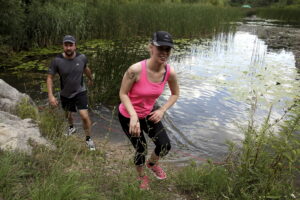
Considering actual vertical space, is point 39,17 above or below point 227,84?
above

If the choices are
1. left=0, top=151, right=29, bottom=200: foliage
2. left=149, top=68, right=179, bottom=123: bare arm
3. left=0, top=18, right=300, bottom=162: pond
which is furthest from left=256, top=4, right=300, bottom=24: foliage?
left=0, top=151, right=29, bottom=200: foliage

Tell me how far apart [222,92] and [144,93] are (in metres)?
4.95

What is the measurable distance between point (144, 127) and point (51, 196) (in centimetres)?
104

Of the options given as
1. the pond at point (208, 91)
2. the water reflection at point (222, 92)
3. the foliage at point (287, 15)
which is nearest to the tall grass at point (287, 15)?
the foliage at point (287, 15)

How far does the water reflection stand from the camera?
494 centimetres

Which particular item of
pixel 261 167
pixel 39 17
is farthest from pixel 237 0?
pixel 261 167

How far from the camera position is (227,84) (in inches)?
300

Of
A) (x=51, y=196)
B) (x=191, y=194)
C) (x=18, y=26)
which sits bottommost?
(x=191, y=194)

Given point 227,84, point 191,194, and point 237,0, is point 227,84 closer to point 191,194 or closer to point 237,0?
point 191,194

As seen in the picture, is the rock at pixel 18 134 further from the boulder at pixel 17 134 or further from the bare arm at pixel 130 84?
the bare arm at pixel 130 84

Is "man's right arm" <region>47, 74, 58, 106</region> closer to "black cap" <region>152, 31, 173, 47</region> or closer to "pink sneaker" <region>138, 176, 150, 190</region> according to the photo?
"pink sneaker" <region>138, 176, 150, 190</region>

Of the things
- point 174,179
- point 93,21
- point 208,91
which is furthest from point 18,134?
point 93,21

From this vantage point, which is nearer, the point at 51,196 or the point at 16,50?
the point at 51,196

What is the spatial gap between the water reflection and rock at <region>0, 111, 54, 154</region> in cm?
223
